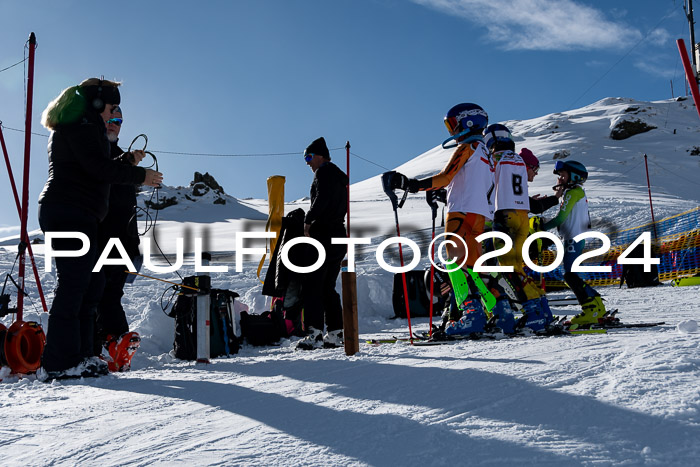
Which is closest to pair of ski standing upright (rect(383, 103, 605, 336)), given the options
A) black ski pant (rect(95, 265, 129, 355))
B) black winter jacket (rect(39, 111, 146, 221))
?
black winter jacket (rect(39, 111, 146, 221))

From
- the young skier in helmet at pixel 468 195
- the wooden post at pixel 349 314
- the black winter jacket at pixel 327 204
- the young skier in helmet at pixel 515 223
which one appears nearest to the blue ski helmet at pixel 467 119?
the young skier in helmet at pixel 468 195

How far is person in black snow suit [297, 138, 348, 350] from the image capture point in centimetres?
467

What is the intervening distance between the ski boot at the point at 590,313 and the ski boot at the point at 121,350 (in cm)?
342

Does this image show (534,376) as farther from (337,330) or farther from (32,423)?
(337,330)

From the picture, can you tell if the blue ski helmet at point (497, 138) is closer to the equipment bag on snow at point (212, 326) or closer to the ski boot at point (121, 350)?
the equipment bag on snow at point (212, 326)

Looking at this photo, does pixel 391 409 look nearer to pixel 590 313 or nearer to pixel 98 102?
pixel 98 102

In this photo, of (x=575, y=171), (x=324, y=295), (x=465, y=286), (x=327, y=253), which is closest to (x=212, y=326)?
(x=324, y=295)

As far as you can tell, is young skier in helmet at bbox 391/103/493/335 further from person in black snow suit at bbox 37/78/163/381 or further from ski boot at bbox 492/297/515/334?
person in black snow suit at bbox 37/78/163/381

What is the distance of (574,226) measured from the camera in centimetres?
500

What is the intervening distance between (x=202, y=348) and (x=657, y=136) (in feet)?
208

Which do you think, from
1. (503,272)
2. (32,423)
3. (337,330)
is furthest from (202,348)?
(503,272)

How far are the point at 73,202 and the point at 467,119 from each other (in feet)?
9.02

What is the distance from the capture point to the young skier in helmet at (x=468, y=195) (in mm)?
4215

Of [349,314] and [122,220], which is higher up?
[122,220]
